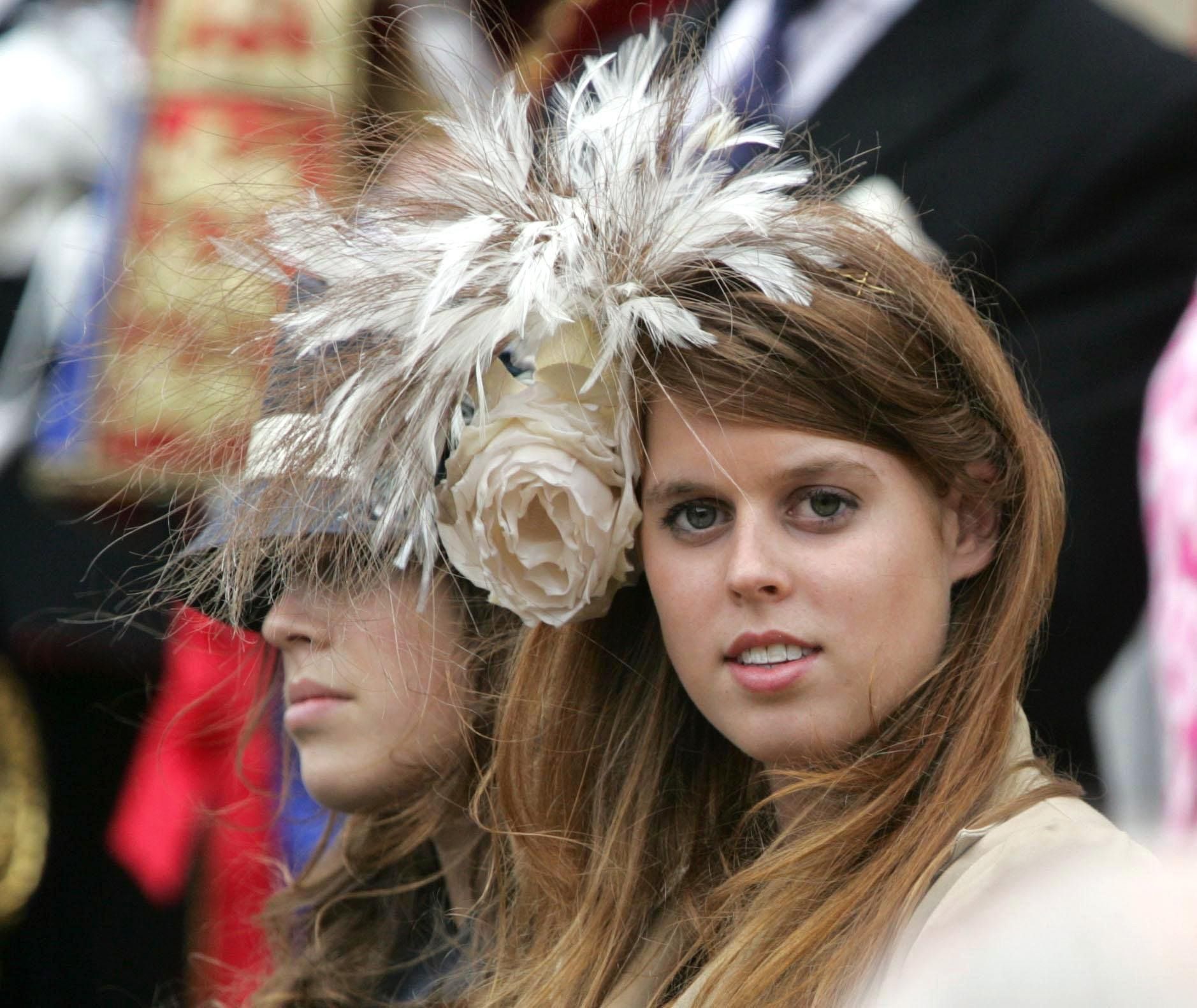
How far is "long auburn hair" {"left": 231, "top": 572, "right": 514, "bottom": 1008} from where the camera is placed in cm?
A: 197

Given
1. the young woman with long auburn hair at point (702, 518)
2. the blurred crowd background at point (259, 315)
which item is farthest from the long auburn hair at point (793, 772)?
the blurred crowd background at point (259, 315)

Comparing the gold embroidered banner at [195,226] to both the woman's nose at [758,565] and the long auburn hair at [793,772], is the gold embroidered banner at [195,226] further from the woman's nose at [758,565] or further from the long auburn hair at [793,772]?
the woman's nose at [758,565]

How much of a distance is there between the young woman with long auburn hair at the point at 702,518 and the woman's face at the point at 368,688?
0.33 ft

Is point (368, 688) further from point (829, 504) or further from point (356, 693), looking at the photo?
point (829, 504)

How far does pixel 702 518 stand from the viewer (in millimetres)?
1442

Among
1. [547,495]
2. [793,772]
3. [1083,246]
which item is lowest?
[793,772]

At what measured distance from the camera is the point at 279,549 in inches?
62.8

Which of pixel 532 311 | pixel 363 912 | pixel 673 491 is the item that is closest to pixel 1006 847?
pixel 673 491

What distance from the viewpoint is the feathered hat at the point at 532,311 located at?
1.45 m

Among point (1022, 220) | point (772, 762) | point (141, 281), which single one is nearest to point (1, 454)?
point (141, 281)

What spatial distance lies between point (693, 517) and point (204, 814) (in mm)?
1407

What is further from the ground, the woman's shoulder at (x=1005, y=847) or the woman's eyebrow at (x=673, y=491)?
the woman's eyebrow at (x=673, y=491)

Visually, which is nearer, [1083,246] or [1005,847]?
[1005,847]

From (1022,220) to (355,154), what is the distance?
102 centimetres
